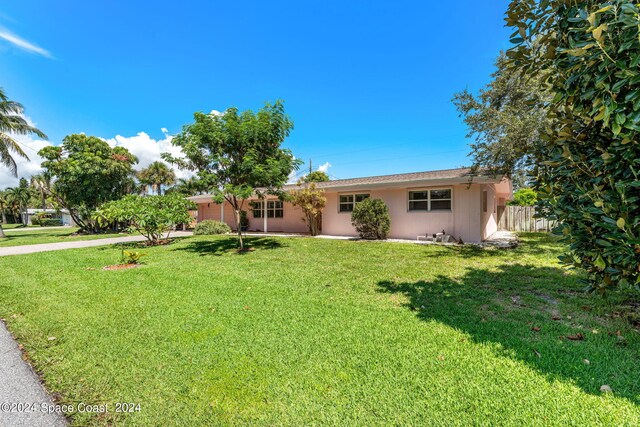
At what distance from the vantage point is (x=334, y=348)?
2.96 metres

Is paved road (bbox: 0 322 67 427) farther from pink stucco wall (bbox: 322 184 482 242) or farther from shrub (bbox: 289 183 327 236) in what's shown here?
pink stucco wall (bbox: 322 184 482 242)

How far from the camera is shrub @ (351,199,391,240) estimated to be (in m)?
12.5

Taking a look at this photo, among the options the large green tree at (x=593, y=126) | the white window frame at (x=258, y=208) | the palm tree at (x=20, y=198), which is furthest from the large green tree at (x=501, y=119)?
the palm tree at (x=20, y=198)

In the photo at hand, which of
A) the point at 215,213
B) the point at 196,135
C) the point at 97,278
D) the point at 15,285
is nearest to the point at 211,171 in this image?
the point at 196,135

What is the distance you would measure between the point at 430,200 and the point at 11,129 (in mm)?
25808

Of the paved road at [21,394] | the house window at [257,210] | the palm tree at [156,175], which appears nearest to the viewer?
the paved road at [21,394]

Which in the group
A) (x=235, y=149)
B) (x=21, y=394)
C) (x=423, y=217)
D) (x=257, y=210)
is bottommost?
(x=21, y=394)

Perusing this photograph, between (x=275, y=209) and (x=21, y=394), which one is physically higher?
(x=275, y=209)

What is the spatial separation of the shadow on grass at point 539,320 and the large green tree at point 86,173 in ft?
71.0

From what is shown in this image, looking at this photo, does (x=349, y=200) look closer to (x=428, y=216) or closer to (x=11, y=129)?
(x=428, y=216)

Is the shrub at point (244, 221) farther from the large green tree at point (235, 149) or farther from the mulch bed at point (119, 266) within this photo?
the mulch bed at point (119, 266)

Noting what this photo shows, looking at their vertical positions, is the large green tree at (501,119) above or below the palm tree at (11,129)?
below

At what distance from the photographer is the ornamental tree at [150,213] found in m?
11.9

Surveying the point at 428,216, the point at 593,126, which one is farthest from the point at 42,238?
the point at 593,126
